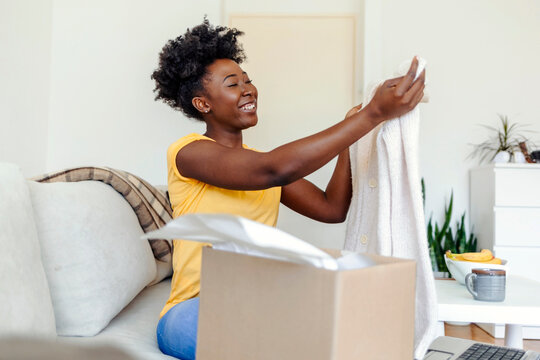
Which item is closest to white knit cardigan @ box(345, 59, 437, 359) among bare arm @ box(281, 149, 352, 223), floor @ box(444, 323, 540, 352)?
bare arm @ box(281, 149, 352, 223)

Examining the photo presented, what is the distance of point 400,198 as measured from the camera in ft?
3.64

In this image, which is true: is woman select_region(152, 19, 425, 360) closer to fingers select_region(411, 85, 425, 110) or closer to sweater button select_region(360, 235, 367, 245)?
fingers select_region(411, 85, 425, 110)

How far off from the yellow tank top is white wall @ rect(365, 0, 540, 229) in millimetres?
2682

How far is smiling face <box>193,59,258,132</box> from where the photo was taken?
1.49 m

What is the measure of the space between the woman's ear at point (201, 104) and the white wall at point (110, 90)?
1988 millimetres

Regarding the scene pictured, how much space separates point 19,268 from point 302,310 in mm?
675

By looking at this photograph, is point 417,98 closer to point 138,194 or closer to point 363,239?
point 363,239

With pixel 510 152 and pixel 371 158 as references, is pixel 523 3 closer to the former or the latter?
pixel 510 152

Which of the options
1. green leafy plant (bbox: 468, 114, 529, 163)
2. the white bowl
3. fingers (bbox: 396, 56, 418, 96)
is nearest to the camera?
fingers (bbox: 396, 56, 418, 96)

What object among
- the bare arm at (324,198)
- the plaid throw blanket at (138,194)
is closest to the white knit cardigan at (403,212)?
the bare arm at (324,198)

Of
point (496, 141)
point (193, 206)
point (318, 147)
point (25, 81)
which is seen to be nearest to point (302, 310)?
point (318, 147)

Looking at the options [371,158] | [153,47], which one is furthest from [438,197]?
[371,158]

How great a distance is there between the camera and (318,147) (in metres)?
1.06

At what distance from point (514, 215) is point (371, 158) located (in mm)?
2360
